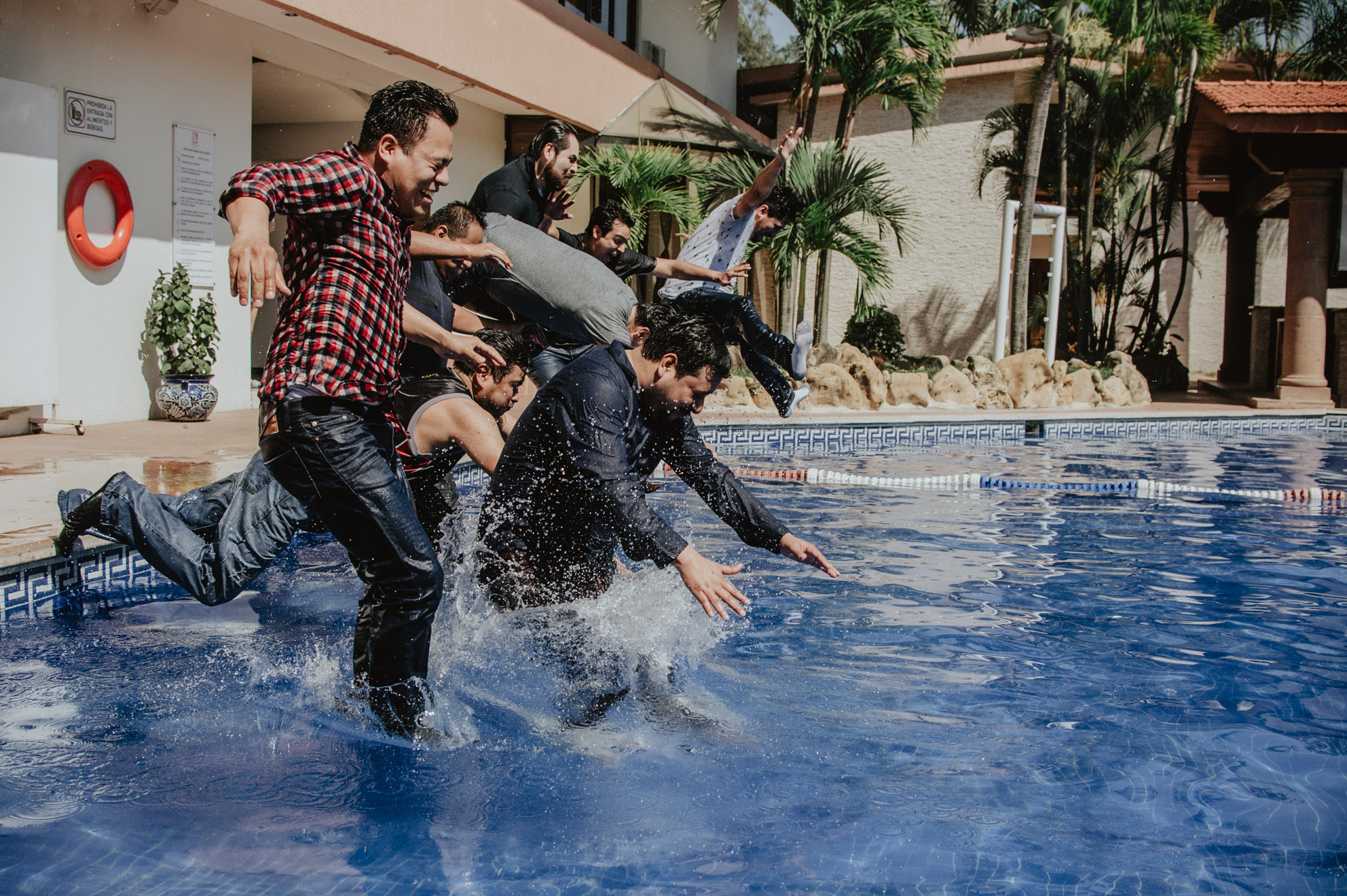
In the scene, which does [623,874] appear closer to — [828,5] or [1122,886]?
[1122,886]

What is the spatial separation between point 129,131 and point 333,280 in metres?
7.98

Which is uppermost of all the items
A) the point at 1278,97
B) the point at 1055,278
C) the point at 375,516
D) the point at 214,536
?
the point at 1278,97

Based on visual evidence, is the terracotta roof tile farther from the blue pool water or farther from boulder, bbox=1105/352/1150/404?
the blue pool water

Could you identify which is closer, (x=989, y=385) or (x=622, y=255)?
(x=622, y=255)

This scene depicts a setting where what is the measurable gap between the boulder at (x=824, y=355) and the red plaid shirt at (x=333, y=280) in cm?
1090

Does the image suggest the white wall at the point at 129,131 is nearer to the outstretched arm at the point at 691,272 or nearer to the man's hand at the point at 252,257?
the outstretched arm at the point at 691,272

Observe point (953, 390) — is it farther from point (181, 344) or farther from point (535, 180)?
point (535, 180)

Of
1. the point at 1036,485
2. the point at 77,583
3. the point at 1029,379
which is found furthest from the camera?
the point at 1029,379

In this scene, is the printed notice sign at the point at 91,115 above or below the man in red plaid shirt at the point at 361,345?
above

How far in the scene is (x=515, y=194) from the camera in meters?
4.95

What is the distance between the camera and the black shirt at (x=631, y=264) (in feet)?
19.6

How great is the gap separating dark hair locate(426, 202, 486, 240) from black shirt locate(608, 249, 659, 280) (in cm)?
136

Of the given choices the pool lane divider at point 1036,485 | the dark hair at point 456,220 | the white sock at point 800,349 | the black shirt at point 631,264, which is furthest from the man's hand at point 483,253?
the pool lane divider at point 1036,485

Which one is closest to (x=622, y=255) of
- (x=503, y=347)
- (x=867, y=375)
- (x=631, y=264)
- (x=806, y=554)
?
(x=631, y=264)
